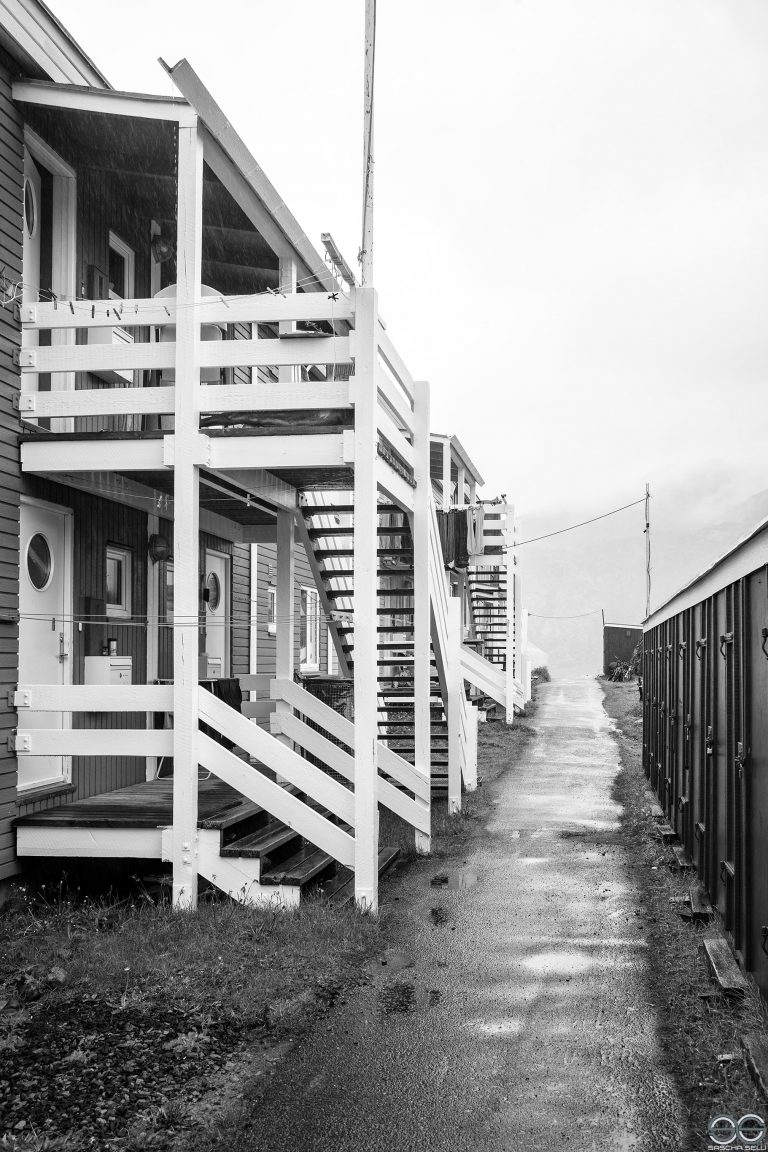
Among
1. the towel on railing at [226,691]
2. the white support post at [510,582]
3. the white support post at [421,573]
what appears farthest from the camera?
the white support post at [510,582]

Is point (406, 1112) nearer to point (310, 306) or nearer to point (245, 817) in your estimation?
point (245, 817)

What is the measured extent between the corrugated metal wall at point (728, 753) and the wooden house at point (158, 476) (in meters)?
2.37

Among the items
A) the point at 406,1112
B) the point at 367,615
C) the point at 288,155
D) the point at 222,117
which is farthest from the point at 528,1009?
the point at 288,155

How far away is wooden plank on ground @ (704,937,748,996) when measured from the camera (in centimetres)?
505

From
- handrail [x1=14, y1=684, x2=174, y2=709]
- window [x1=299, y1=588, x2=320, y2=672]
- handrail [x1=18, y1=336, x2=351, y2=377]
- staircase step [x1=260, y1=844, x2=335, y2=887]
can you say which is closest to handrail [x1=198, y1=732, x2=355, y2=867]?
staircase step [x1=260, y1=844, x2=335, y2=887]

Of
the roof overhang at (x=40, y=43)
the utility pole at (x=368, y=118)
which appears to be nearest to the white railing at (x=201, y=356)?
the utility pole at (x=368, y=118)

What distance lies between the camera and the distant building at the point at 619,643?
39.7m

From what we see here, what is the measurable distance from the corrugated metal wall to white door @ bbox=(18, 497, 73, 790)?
490 centimetres

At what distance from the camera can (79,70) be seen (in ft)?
26.2

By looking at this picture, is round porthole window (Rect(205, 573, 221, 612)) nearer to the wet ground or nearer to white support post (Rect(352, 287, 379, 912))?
the wet ground

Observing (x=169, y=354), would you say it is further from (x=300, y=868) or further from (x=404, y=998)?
(x=404, y=998)

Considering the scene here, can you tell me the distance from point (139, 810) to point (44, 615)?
1.71 m

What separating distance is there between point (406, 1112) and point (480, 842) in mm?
5896

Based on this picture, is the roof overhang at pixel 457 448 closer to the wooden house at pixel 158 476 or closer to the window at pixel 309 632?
the window at pixel 309 632
